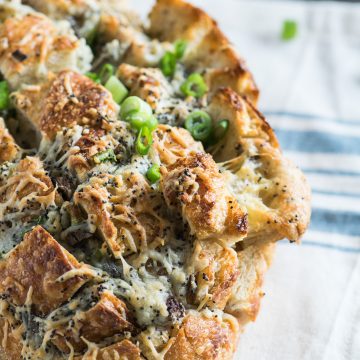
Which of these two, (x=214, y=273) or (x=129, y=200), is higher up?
(x=129, y=200)

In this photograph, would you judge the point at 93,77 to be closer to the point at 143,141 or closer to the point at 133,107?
the point at 133,107

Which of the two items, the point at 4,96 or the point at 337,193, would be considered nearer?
the point at 4,96

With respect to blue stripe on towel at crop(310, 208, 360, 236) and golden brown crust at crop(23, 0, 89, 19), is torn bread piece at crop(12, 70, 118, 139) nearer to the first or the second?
golden brown crust at crop(23, 0, 89, 19)

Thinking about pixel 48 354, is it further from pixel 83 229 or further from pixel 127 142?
pixel 127 142

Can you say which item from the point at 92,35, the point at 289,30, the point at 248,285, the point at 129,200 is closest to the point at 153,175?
the point at 129,200

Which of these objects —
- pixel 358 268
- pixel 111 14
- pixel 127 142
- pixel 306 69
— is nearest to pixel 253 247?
pixel 127 142

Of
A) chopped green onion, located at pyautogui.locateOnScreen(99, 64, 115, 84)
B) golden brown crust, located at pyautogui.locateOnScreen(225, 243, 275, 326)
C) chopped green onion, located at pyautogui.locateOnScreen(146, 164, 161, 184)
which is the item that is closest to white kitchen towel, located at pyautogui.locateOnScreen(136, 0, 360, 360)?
golden brown crust, located at pyautogui.locateOnScreen(225, 243, 275, 326)

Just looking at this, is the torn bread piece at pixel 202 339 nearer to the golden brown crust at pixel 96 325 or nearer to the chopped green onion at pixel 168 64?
the golden brown crust at pixel 96 325

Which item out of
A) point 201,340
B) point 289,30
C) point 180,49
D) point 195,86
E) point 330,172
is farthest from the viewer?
point 289,30
